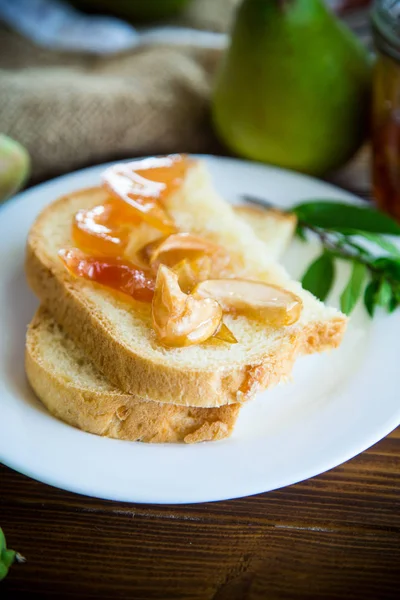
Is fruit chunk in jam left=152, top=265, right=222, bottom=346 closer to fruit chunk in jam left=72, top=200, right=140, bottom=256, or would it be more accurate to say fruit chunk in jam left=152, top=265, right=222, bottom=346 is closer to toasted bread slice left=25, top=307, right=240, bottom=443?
toasted bread slice left=25, top=307, right=240, bottom=443

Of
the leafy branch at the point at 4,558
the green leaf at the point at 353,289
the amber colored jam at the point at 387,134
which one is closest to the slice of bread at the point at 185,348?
the green leaf at the point at 353,289

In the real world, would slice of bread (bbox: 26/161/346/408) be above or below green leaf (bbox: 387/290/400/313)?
below

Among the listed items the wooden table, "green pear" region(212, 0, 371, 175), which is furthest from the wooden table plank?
"green pear" region(212, 0, 371, 175)

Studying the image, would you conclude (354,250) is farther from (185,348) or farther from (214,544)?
(214,544)

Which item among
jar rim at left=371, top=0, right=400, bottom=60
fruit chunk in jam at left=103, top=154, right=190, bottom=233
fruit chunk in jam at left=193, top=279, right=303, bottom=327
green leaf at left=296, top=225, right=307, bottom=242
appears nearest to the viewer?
fruit chunk in jam at left=193, top=279, right=303, bottom=327

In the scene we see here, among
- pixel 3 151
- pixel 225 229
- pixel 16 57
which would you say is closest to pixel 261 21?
pixel 225 229

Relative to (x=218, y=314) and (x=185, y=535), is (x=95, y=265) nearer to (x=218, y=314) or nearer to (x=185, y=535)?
(x=218, y=314)

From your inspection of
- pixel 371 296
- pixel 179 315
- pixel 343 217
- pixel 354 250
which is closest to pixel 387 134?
pixel 343 217
